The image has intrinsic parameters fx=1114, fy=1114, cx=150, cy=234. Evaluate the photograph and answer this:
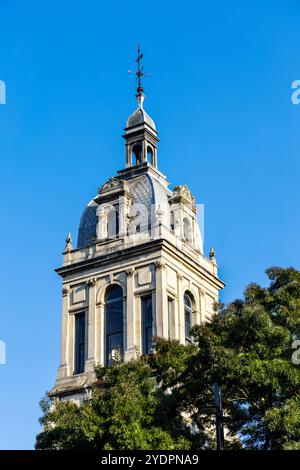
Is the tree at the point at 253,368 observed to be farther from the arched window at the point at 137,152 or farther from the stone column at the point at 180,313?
the arched window at the point at 137,152

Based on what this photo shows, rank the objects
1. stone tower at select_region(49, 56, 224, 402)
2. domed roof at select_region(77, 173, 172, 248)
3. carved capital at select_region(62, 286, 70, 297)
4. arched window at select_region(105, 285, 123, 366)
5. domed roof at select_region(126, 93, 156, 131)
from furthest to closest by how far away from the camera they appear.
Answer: domed roof at select_region(126, 93, 156, 131)
carved capital at select_region(62, 286, 70, 297)
domed roof at select_region(77, 173, 172, 248)
arched window at select_region(105, 285, 123, 366)
stone tower at select_region(49, 56, 224, 402)

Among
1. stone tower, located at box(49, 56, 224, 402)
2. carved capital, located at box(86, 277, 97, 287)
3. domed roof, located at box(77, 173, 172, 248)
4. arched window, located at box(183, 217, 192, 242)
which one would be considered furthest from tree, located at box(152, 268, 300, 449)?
arched window, located at box(183, 217, 192, 242)

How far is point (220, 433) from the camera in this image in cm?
3631

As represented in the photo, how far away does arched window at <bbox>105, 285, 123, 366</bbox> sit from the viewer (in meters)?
63.0

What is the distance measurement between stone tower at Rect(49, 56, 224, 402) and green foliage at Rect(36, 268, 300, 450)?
14.3m

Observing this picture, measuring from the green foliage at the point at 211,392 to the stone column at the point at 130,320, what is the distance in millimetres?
14091

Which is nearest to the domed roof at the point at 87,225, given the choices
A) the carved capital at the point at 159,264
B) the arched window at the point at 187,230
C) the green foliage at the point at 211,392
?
the arched window at the point at 187,230

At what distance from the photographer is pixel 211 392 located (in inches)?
1721

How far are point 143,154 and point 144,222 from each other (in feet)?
21.9

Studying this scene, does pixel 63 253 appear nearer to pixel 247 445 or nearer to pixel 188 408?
pixel 188 408

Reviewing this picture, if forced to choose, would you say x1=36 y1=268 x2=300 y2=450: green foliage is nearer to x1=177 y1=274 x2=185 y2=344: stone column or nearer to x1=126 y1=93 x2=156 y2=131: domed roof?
x1=177 y1=274 x2=185 y2=344: stone column

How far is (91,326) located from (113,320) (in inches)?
51.6

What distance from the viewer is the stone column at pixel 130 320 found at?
61072 mm
